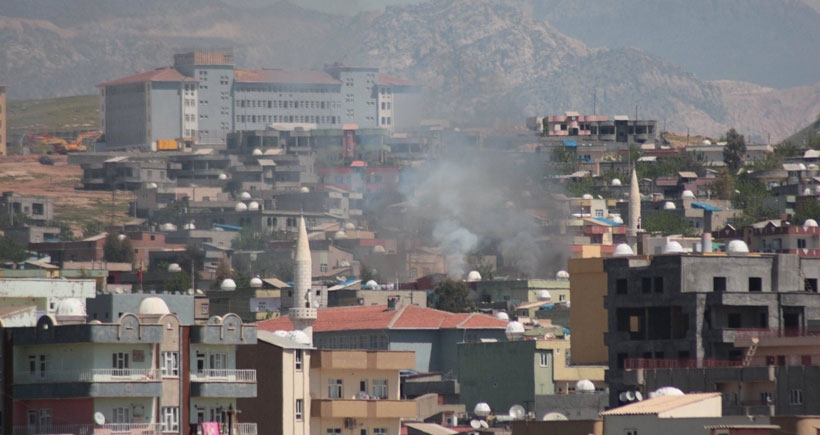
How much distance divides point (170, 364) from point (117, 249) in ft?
372

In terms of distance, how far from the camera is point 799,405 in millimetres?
60594

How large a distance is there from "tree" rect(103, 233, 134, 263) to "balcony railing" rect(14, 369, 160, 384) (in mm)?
110759

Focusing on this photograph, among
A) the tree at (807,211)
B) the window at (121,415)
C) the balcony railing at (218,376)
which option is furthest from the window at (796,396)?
the tree at (807,211)

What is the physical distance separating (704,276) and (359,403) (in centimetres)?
1482

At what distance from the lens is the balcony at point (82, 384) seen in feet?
175

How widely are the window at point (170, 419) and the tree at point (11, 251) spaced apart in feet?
348

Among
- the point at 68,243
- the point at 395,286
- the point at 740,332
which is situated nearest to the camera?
the point at 740,332

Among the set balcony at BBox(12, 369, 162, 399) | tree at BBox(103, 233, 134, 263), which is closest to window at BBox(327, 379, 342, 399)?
balcony at BBox(12, 369, 162, 399)

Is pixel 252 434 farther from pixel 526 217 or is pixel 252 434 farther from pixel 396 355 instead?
pixel 526 217

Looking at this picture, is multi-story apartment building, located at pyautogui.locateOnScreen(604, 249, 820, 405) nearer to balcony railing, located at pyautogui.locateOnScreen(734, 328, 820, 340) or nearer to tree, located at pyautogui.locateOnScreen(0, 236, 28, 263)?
balcony railing, located at pyautogui.locateOnScreen(734, 328, 820, 340)

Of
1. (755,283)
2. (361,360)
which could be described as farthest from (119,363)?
(755,283)

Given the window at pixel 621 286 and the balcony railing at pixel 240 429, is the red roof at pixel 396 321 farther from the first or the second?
the balcony railing at pixel 240 429

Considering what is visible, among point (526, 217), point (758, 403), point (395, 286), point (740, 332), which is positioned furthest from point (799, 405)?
point (526, 217)

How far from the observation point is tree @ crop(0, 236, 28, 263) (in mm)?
162500
